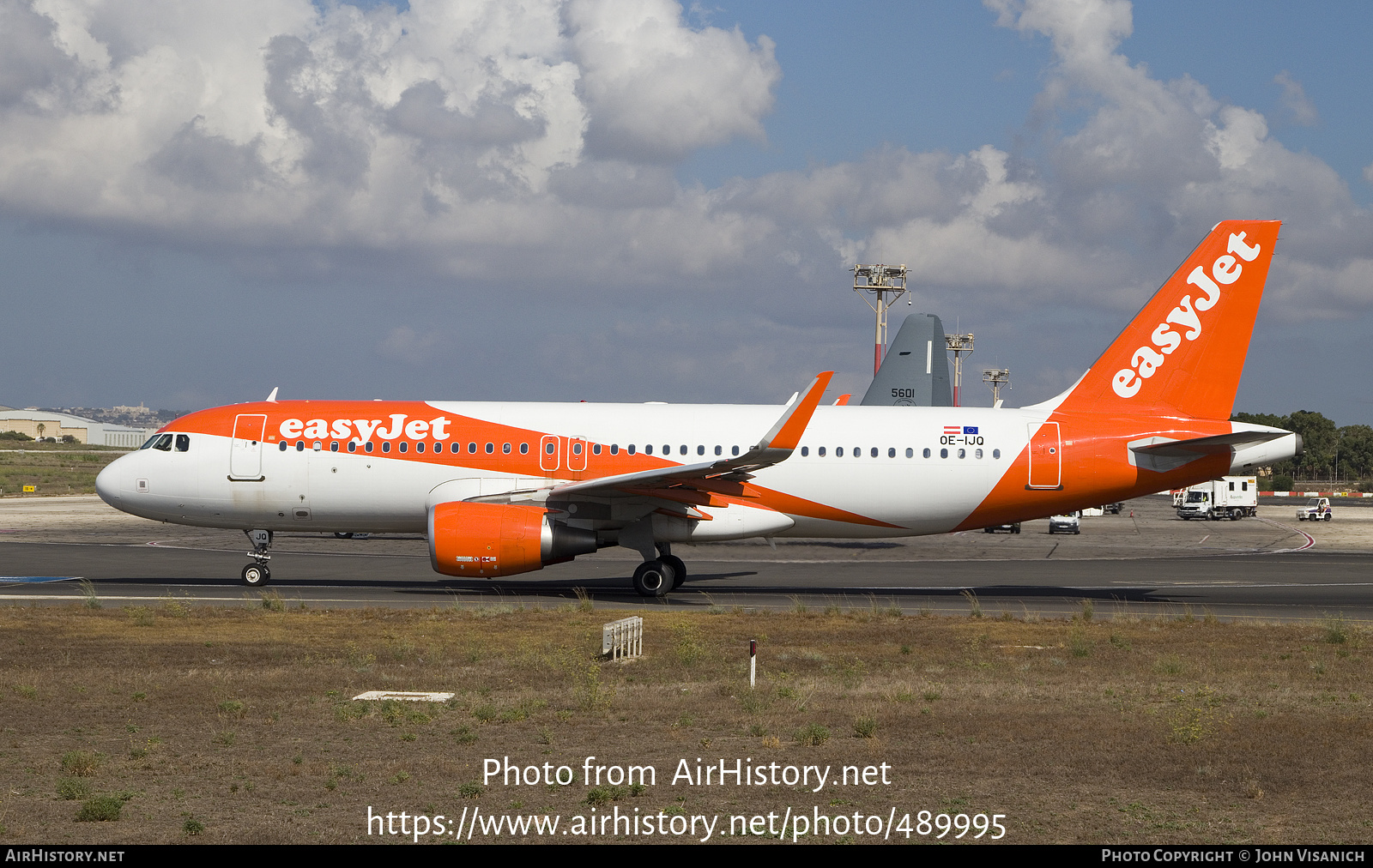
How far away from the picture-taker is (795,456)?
28078 millimetres

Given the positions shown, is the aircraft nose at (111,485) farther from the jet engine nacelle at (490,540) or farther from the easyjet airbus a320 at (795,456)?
the jet engine nacelle at (490,540)

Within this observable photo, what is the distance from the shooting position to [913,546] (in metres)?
47.9

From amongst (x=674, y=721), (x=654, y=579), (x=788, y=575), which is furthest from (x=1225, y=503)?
(x=674, y=721)

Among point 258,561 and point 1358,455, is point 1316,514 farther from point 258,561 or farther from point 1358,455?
point 1358,455

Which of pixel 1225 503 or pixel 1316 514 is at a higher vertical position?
pixel 1225 503

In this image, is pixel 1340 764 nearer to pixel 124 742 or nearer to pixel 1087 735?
pixel 1087 735

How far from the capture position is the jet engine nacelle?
25.5m

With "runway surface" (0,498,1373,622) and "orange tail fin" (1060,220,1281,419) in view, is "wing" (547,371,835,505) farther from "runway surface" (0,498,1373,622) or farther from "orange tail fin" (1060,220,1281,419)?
"orange tail fin" (1060,220,1281,419)

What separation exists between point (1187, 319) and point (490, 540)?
16.8 meters

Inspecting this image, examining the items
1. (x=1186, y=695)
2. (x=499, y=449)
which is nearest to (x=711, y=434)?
(x=499, y=449)

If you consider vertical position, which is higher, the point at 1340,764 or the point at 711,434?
the point at 711,434

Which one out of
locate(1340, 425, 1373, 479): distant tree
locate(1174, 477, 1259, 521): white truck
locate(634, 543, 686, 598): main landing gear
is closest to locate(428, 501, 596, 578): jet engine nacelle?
locate(634, 543, 686, 598): main landing gear

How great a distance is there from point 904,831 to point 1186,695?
778 centimetres

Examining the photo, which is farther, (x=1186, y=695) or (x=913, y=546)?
(x=913, y=546)
